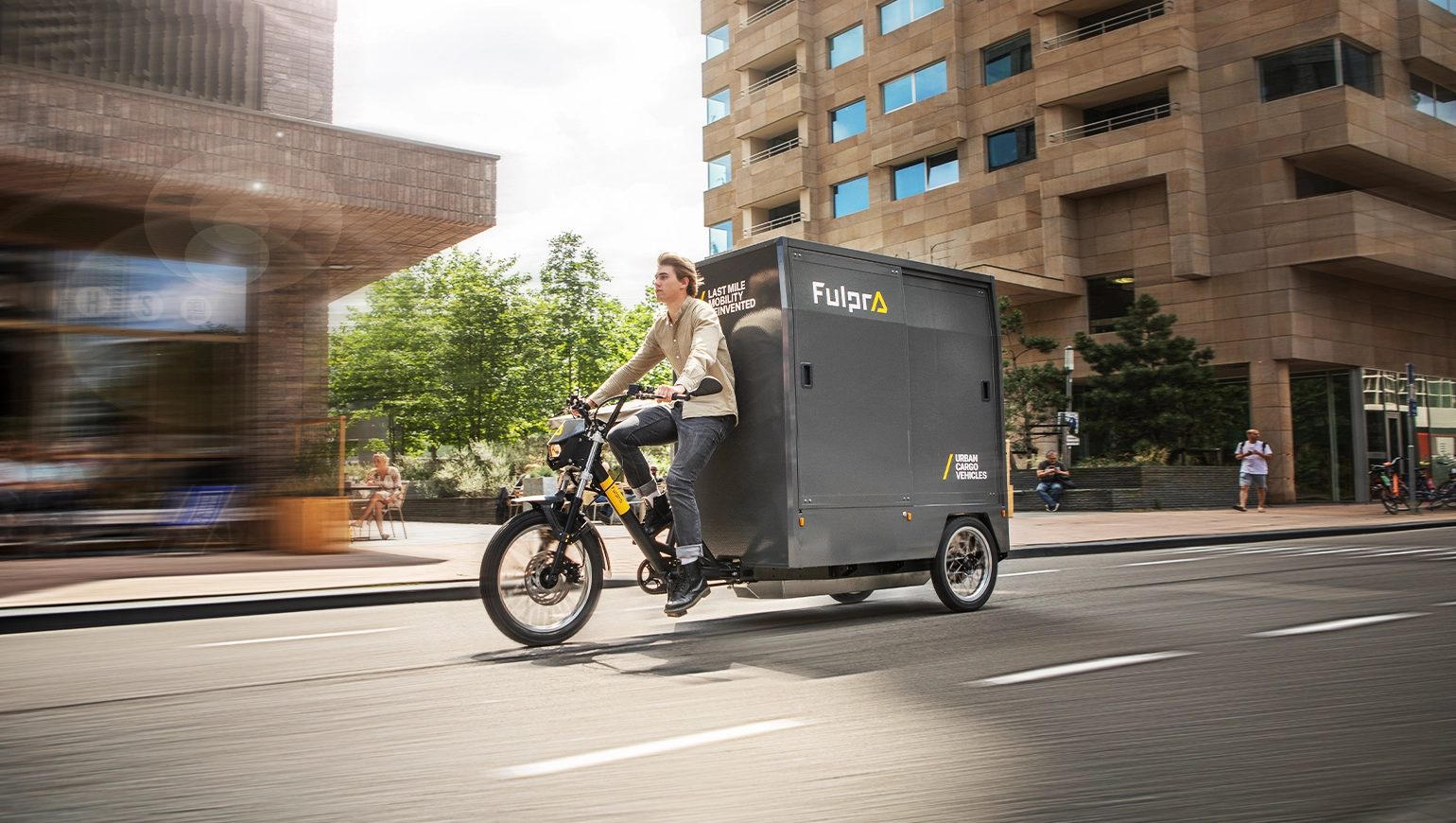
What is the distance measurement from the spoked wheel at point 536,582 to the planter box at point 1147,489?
68.6 feet

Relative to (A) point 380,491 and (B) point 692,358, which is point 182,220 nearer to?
(A) point 380,491

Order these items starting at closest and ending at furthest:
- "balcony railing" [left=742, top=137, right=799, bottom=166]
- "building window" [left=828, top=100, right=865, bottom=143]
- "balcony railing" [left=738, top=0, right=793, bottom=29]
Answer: "building window" [left=828, top=100, right=865, bottom=143] → "balcony railing" [left=742, top=137, right=799, bottom=166] → "balcony railing" [left=738, top=0, right=793, bottom=29]

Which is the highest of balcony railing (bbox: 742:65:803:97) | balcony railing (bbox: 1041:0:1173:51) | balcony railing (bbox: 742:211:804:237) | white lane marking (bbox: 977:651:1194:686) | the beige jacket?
balcony railing (bbox: 742:65:803:97)

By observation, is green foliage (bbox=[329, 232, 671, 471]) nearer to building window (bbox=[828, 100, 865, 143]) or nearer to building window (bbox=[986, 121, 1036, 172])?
building window (bbox=[828, 100, 865, 143])

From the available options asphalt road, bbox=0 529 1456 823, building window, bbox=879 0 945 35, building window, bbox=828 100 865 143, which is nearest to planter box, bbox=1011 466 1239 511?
asphalt road, bbox=0 529 1456 823

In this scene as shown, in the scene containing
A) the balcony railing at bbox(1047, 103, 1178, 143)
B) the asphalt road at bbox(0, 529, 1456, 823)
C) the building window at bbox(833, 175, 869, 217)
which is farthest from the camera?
the building window at bbox(833, 175, 869, 217)

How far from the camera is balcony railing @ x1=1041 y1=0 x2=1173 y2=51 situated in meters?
31.6

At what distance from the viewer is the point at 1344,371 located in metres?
31.1

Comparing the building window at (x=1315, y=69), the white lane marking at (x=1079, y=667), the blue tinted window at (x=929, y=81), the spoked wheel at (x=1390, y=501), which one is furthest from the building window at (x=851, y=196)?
the white lane marking at (x=1079, y=667)

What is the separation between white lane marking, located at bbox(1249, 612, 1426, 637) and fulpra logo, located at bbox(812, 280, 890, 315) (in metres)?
2.98

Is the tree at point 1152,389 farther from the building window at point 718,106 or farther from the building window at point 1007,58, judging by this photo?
the building window at point 718,106

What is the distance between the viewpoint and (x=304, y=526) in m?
12.6

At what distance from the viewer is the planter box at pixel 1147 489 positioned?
24250mm

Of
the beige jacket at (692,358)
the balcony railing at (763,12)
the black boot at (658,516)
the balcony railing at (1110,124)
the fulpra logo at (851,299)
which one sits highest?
the balcony railing at (763,12)
